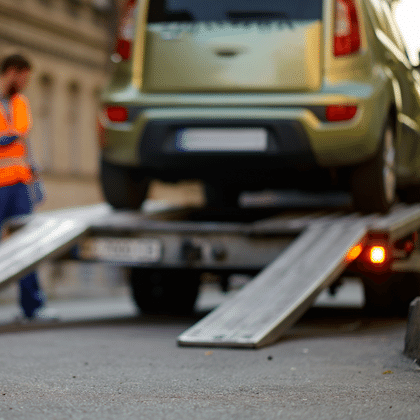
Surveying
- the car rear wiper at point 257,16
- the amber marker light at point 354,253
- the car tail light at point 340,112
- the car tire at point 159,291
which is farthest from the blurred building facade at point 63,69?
the amber marker light at point 354,253

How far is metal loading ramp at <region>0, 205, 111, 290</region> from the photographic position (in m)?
7.19

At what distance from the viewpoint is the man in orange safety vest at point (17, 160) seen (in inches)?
312

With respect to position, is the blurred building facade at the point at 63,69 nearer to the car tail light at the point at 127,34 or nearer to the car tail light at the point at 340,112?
the car tail light at the point at 127,34

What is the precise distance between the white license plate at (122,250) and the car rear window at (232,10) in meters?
1.71

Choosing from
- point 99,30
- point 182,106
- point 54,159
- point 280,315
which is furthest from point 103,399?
point 99,30

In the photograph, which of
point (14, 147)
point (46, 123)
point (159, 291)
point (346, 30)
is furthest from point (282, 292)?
point (46, 123)

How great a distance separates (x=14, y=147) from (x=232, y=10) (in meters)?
1.91

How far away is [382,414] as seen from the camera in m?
4.08

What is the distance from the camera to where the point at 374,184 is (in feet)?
25.3

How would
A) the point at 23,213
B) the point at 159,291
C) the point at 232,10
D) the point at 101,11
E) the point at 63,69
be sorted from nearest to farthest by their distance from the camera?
the point at 232,10 → the point at 23,213 → the point at 159,291 → the point at 63,69 → the point at 101,11

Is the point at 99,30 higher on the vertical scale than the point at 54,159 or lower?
higher

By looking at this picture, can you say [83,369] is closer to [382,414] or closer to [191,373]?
[191,373]

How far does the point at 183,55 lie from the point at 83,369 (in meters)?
3.18

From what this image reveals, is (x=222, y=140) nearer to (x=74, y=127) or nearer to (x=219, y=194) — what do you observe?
(x=219, y=194)
